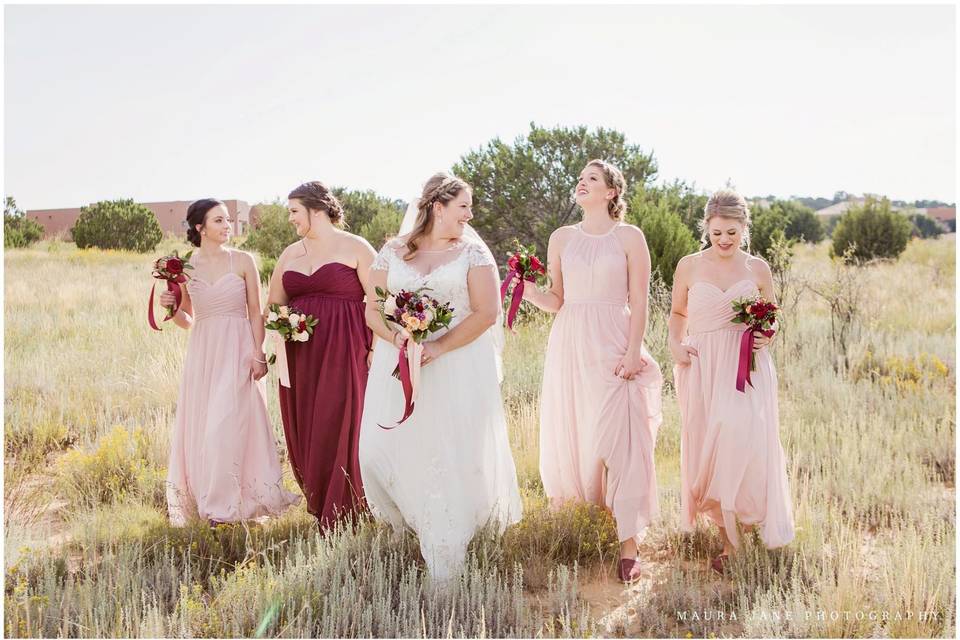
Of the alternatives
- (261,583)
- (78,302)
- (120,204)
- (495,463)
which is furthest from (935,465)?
(120,204)

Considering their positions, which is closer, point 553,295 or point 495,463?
point 495,463

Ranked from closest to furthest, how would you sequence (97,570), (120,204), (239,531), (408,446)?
(408,446), (97,570), (239,531), (120,204)

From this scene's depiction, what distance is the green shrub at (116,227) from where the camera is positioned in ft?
83.8

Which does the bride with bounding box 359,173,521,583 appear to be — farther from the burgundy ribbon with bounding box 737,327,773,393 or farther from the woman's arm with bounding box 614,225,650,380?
the burgundy ribbon with bounding box 737,327,773,393

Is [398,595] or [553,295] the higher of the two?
[553,295]

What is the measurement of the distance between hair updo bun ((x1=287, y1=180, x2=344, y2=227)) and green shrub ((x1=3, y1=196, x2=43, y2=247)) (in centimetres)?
2349

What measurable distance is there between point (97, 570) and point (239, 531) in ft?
2.88

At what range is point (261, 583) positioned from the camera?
14.6ft

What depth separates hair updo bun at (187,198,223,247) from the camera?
5844 mm

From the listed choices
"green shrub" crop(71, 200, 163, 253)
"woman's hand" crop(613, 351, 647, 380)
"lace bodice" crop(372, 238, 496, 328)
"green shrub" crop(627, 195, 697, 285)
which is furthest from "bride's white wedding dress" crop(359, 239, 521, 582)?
"green shrub" crop(71, 200, 163, 253)

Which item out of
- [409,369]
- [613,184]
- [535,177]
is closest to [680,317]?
[613,184]

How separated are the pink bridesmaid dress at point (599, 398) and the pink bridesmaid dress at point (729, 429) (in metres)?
0.28

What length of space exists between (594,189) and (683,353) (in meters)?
1.19

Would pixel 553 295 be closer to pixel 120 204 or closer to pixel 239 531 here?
pixel 239 531
